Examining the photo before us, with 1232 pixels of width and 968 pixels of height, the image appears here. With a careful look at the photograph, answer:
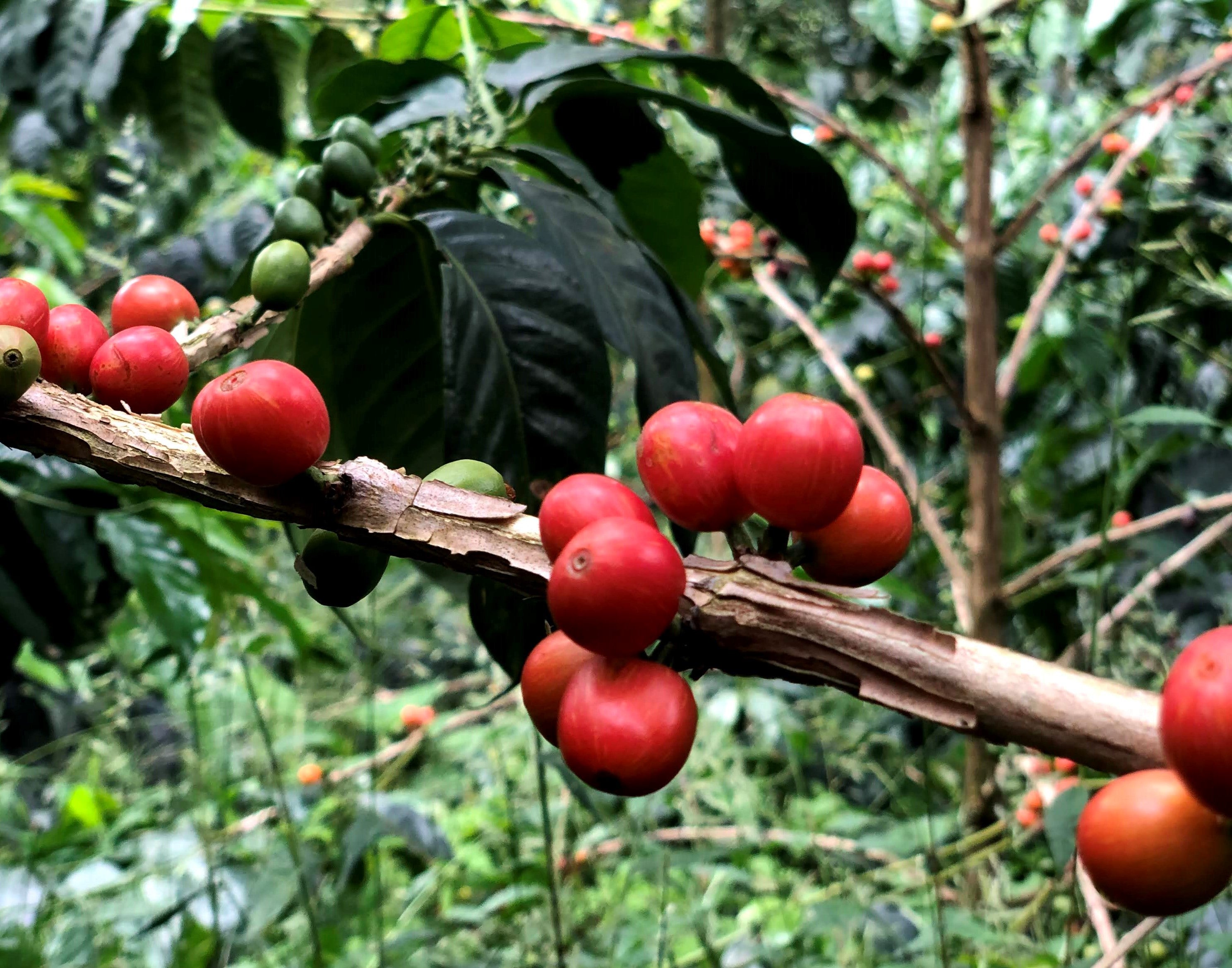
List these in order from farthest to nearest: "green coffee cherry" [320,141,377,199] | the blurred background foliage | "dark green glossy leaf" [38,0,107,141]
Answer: "dark green glossy leaf" [38,0,107,141]
the blurred background foliage
"green coffee cherry" [320,141,377,199]

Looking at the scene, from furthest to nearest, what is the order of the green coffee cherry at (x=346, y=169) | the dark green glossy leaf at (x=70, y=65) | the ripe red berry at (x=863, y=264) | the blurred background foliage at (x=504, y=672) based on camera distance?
1. the ripe red berry at (x=863, y=264)
2. the dark green glossy leaf at (x=70, y=65)
3. the blurred background foliage at (x=504, y=672)
4. the green coffee cherry at (x=346, y=169)

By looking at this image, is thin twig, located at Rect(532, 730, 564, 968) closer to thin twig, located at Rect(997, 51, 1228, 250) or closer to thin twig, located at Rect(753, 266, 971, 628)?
thin twig, located at Rect(753, 266, 971, 628)

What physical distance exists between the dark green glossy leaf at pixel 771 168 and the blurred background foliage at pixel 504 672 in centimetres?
9

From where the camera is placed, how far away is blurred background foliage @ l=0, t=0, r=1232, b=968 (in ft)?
3.30

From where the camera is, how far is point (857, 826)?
142 centimetres

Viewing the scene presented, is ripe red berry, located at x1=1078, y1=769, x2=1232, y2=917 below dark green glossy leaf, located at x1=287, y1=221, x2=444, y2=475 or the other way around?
the other way around

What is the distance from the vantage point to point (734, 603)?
10.8 inches

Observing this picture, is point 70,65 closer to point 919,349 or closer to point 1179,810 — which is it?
point 919,349

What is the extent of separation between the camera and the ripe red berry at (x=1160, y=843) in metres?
0.23

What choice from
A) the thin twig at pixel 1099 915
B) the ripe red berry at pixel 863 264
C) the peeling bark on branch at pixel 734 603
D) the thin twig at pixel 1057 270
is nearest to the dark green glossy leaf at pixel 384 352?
the peeling bark on branch at pixel 734 603

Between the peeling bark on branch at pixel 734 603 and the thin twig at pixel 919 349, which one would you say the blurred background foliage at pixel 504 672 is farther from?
the peeling bark on branch at pixel 734 603

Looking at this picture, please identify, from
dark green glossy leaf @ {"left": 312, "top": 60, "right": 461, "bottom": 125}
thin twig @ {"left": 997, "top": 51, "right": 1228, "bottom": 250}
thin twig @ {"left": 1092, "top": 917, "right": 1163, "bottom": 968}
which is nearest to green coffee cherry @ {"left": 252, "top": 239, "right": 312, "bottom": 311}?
dark green glossy leaf @ {"left": 312, "top": 60, "right": 461, "bottom": 125}

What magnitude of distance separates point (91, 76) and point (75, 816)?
1.17 m

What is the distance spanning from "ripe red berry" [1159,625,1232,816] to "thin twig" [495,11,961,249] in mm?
1217
